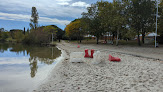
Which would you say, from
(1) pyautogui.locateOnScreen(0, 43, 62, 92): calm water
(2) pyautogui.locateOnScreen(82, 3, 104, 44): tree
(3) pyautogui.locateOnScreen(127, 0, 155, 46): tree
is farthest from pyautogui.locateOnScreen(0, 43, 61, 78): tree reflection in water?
(3) pyautogui.locateOnScreen(127, 0, 155, 46): tree

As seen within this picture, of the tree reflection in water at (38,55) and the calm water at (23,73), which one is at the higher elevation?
the tree reflection in water at (38,55)

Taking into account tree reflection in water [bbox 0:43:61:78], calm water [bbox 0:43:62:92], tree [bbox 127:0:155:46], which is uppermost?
tree [bbox 127:0:155:46]

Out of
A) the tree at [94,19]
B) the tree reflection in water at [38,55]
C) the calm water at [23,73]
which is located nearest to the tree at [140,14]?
the tree at [94,19]

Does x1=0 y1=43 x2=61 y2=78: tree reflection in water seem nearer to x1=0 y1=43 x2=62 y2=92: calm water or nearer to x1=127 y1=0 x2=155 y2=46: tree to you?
x1=0 y1=43 x2=62 y2=92: calm water

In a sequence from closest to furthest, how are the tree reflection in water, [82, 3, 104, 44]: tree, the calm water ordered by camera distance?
the calm water → the tree reflection in water → [82, 3, 104, 44]: tree

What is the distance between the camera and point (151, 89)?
4.46 meters

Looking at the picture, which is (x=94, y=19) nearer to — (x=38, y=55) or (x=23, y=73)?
(x=38, y=55)

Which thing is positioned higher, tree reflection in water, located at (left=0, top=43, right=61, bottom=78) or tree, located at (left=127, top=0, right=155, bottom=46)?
tree, located at (left=127, top=0, right=155, bottom=46)

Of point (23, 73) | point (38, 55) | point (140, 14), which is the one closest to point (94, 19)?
point (140, 14)

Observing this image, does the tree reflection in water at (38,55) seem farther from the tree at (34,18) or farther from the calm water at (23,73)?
the tree at (34,18)

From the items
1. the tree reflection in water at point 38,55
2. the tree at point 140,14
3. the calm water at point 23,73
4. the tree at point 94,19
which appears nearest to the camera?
the calm water at point 23,73

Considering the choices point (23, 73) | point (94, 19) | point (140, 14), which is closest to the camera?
point (23, 73)

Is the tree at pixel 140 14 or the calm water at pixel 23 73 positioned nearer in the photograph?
the calm water at pixel 23 73

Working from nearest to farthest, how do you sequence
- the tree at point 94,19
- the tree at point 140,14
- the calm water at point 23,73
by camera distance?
the calm water at point 23,73 < the tree at point 140,14 < the tree at point 94,19
